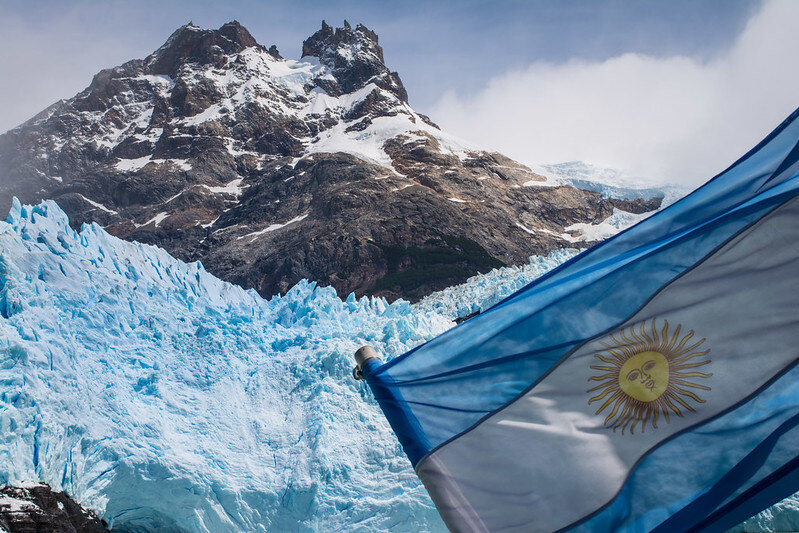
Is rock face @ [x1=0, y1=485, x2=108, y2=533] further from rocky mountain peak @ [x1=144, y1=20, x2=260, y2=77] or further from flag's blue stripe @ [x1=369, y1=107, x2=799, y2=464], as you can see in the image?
rocky mountain peak @ [x1=144, y1=20, x2=260, y2=77]

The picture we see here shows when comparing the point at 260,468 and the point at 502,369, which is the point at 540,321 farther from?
the point at 260,468

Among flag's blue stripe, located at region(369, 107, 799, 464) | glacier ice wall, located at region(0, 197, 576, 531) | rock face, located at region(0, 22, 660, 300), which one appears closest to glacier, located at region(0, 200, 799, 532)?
glacier ice wall, located at region(0, 197, 576, 531)

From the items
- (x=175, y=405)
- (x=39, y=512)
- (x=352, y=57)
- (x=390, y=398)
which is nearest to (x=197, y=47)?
(x=352, y=57)

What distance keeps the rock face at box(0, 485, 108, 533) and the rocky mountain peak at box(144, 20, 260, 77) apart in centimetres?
11972

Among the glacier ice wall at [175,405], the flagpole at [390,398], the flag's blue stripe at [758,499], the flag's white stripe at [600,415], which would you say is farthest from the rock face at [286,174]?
the flag's blue stripe at [758,499]

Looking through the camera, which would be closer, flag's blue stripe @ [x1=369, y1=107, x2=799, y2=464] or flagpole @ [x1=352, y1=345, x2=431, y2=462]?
flag's blue stripe @ [x1=369, y1=107, x2=799, y2=464]

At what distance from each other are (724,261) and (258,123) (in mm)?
106898

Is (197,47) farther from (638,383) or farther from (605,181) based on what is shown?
(638,383)

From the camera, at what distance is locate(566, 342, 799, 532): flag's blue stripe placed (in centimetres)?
239

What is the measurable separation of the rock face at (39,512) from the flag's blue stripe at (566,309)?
8.17 meters

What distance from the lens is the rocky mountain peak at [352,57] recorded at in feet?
386

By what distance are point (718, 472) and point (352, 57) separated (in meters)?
126

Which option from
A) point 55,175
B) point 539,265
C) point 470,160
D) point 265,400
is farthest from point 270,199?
point 265,400

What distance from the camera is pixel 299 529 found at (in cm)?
1114
